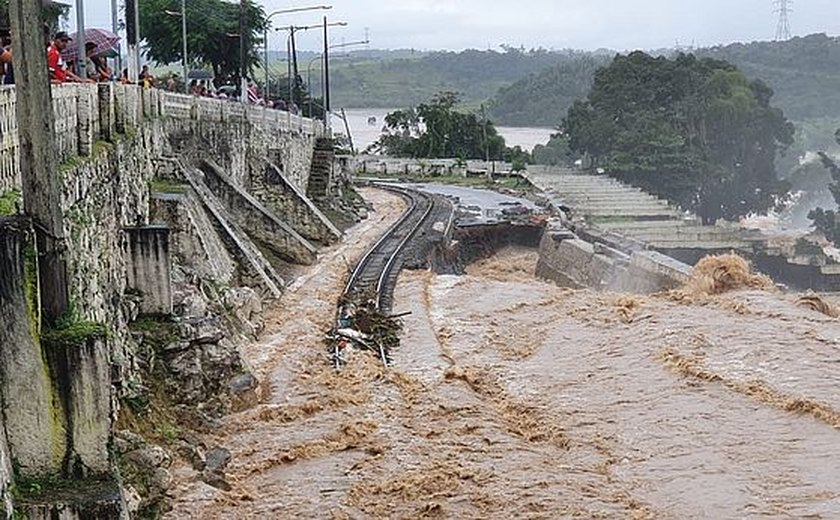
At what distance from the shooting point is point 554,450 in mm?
19078

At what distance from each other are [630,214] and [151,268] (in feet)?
135

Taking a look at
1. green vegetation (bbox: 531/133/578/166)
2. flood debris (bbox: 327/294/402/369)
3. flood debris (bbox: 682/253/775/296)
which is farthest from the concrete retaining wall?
green vegetation (bbox: 531/133/578/166)

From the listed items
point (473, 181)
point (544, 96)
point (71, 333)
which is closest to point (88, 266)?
point (71, 333)

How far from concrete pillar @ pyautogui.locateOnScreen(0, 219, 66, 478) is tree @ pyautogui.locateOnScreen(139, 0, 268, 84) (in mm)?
39329

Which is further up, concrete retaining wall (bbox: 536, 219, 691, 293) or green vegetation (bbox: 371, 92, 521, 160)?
green vegetation (bbox: 371, 92, 521, 160)

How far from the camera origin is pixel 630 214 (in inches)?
2303

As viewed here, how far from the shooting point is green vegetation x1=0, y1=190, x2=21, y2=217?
11.9 m

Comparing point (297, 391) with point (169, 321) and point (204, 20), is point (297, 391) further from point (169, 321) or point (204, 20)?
point (204, 20)

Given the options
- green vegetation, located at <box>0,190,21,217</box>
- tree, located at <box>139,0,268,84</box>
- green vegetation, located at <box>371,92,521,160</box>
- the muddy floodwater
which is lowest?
the muddy floodwater

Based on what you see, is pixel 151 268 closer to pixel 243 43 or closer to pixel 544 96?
pixel 243 43

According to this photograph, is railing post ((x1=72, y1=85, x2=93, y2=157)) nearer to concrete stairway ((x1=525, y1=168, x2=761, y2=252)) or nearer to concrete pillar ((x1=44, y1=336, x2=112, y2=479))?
concrete pillar ((x1=44, y1=336, x2=112, y2=479))

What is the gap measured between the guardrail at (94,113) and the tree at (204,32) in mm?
15412

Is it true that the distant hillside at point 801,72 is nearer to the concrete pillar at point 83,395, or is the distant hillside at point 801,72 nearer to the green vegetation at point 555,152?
the green vegetation at point 555,152

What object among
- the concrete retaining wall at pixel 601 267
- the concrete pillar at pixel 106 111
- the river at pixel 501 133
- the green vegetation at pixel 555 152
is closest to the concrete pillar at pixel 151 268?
the concrete pillar at pixel 106 111
